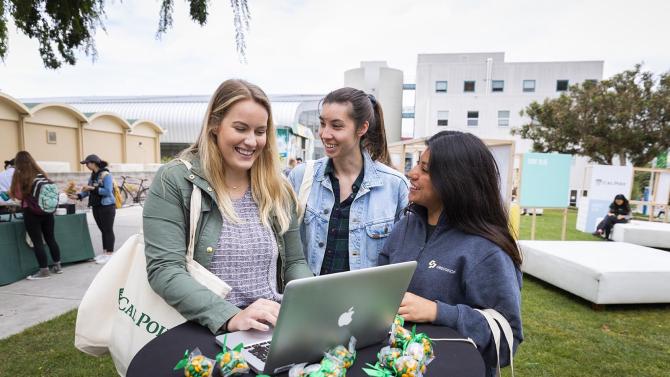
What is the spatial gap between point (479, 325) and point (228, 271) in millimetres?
931

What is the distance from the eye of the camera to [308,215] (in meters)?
2.16

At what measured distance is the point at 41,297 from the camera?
167 inches

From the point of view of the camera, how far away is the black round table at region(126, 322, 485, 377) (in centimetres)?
102

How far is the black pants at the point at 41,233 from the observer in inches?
187

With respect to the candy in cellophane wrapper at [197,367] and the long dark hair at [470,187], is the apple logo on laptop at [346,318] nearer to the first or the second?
the candy in cellophane wrapper at [197,367]

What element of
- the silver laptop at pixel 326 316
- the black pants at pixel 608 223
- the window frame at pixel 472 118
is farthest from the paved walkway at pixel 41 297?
the window frame at pixel 472 118

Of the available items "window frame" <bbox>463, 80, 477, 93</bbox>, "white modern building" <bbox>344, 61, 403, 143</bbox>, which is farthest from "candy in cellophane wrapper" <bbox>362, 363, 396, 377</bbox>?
"white modern building" <bbox>344, 61, 403, 143</bbox>

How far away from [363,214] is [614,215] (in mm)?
10678

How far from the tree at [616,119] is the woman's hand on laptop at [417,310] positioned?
21.5 metres

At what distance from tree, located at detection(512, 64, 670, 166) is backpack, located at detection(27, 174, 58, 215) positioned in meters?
21.5

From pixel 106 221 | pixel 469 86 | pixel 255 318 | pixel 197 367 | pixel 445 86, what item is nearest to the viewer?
pixel 197 367

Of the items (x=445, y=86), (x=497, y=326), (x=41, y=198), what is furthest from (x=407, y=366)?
(x=445, y=86)

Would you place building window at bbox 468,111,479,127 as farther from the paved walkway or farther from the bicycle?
the paved walkway

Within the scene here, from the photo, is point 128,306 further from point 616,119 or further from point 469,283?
point 616,119
